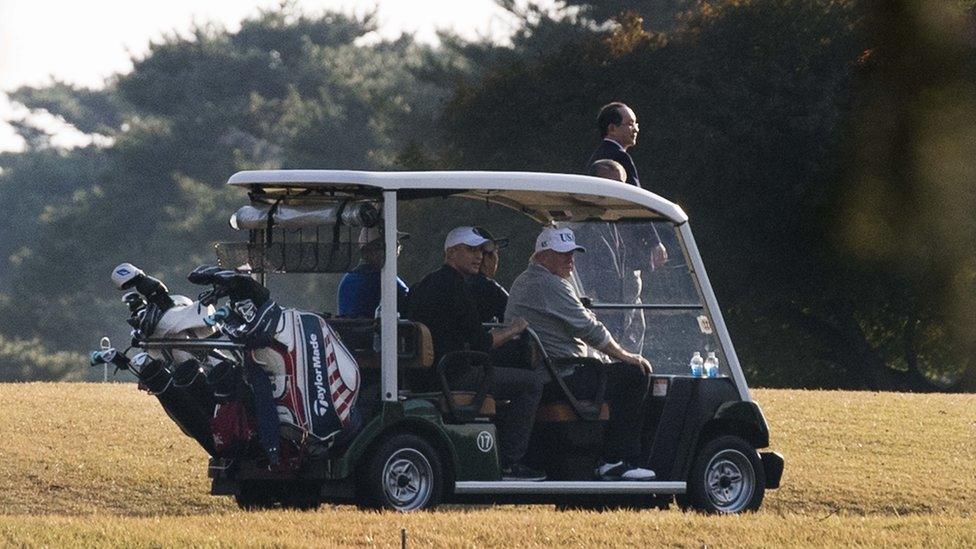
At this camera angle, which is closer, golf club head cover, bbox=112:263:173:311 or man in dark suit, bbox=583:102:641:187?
golf club head cover, bbox=112:263:173:311

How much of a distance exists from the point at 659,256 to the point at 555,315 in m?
0.96

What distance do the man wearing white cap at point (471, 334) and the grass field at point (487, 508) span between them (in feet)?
1.36

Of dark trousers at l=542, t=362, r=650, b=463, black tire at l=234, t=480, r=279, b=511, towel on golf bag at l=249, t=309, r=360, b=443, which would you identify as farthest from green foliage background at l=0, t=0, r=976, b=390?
towel on golf bag at l=249, t=309, r=360, b=443

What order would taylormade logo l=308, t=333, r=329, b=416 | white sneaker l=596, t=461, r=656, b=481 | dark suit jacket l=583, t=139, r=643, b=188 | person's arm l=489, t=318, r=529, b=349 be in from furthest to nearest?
dark suit jacket l=583, t=139, r=643, b=188, white sneaker l=596, t=461, r=656, b=481, person's arm l=489, t=318, r=529, b=349, taylormade logo l=308, t=333, r=329, b=416

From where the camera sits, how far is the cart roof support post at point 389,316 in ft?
36.6

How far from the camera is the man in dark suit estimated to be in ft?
43.3

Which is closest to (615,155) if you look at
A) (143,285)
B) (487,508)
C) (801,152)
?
(487,508)

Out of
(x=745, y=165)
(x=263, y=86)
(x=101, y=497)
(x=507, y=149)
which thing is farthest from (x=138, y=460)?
(x=263, y=86)

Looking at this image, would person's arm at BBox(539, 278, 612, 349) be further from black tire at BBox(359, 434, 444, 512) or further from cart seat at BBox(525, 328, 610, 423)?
black tire at BBox(359, 434, 444, 512)

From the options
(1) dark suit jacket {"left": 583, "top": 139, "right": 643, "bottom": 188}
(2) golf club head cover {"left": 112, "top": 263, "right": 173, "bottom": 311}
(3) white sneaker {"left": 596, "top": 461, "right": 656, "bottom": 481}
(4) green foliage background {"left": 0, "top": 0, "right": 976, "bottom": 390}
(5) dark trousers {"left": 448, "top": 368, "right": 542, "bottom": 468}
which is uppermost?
(4) green foliage background {"left": 0, "top": 0, "right": 976, "bottom": 390}

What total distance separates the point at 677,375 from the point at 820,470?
14.1 feet

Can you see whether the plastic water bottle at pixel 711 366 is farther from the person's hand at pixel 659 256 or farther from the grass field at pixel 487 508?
the grass field at pixel 487 508

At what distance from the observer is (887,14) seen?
A: 116 feet

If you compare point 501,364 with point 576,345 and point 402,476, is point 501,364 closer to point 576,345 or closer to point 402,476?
point 576,345
